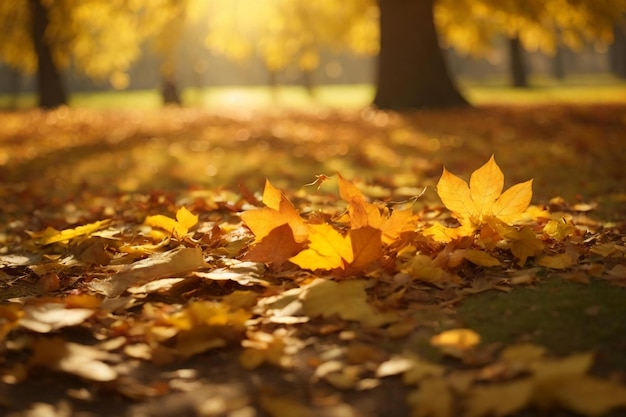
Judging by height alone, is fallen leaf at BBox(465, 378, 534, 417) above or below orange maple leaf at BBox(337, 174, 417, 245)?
below

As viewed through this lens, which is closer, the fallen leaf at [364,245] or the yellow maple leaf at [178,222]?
the fallen leaf at [364,245]

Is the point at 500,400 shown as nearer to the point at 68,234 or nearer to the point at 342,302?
the point at 342,302

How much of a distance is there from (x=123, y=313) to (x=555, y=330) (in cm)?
125

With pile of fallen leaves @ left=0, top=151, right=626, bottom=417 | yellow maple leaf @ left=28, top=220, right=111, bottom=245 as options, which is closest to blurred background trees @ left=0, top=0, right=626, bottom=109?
yellow maple leaf @ left=28, top=220, right=111, bottom=245

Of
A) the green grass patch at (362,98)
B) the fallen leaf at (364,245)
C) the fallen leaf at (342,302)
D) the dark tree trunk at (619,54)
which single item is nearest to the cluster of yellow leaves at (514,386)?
the fallen leaf at (342,302)

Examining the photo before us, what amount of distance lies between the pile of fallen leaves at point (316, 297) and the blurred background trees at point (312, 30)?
953 cm

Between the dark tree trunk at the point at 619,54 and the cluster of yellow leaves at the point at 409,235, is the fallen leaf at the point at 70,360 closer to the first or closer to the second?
the cluster of yellow leaves at the point at 409,235

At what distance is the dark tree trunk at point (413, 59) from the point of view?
12000mm

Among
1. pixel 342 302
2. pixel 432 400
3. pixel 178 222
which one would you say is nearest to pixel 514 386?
pixel 432 400

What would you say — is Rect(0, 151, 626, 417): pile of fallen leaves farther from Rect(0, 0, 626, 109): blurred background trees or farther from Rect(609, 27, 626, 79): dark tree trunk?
Rect(609, 27, 626, 79): dark tree trunk

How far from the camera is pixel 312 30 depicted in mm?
22938

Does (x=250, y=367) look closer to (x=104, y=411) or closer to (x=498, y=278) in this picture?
(x=104, y=411)

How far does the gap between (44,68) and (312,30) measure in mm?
8451

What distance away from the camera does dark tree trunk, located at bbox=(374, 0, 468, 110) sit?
1200cm
